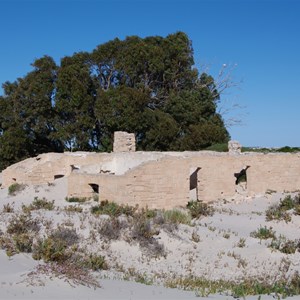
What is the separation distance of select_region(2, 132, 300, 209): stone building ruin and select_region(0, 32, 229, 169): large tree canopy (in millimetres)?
5724

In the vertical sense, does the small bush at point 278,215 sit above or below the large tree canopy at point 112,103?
below

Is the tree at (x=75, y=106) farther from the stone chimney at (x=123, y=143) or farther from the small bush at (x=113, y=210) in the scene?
the small bush at (x=113, y=210)

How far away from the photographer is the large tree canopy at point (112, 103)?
28.7 m

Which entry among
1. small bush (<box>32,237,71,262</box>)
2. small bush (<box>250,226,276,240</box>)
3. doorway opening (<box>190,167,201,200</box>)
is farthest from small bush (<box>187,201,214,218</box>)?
small bush (<box>32,237,71,262</box>)

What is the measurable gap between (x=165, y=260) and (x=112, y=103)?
18765mm

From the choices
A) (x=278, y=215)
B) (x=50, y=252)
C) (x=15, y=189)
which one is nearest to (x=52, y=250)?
(x=50, y=252)

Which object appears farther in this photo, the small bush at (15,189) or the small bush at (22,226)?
the small bush at (15,189)

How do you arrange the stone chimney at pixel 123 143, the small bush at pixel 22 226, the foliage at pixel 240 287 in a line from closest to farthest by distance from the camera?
the foliage at pixel 240 287 < the small bush at pixel 22 226 < the stone chimney at pixel 123 143

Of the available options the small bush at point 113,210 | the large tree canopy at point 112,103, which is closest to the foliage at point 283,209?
the small bush at point 113,210

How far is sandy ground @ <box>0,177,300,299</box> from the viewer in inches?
261

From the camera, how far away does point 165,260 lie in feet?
33.4

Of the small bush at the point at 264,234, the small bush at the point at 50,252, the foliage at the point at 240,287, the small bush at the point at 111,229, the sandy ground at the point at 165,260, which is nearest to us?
the sandy ground at the point at 165,260

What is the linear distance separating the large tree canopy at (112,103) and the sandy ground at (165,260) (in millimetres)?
14234

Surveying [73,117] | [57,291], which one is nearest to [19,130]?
[73,117]
